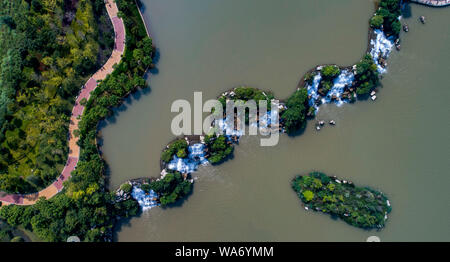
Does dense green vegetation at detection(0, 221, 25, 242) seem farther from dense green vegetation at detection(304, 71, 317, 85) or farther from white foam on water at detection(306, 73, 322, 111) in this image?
dense green vegetation at detection(304, 71, 317, 85)

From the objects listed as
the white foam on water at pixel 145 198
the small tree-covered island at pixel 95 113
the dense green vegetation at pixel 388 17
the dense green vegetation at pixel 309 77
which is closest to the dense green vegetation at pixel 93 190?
the small tree-covered island at pixel 95 113

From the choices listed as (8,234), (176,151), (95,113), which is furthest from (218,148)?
(8,234)

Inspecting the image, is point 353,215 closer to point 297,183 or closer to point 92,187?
point 297,183

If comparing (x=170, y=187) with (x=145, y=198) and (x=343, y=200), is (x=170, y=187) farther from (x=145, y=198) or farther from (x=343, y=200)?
(x=343, y=200)

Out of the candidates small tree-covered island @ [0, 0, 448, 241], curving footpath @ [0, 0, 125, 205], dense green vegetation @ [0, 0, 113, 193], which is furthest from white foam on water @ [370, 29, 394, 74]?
dense green vegetation @ [0, 0, 113, 193]

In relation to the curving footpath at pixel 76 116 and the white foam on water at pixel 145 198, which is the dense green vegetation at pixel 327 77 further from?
the curving footpath at pixel 76 116
